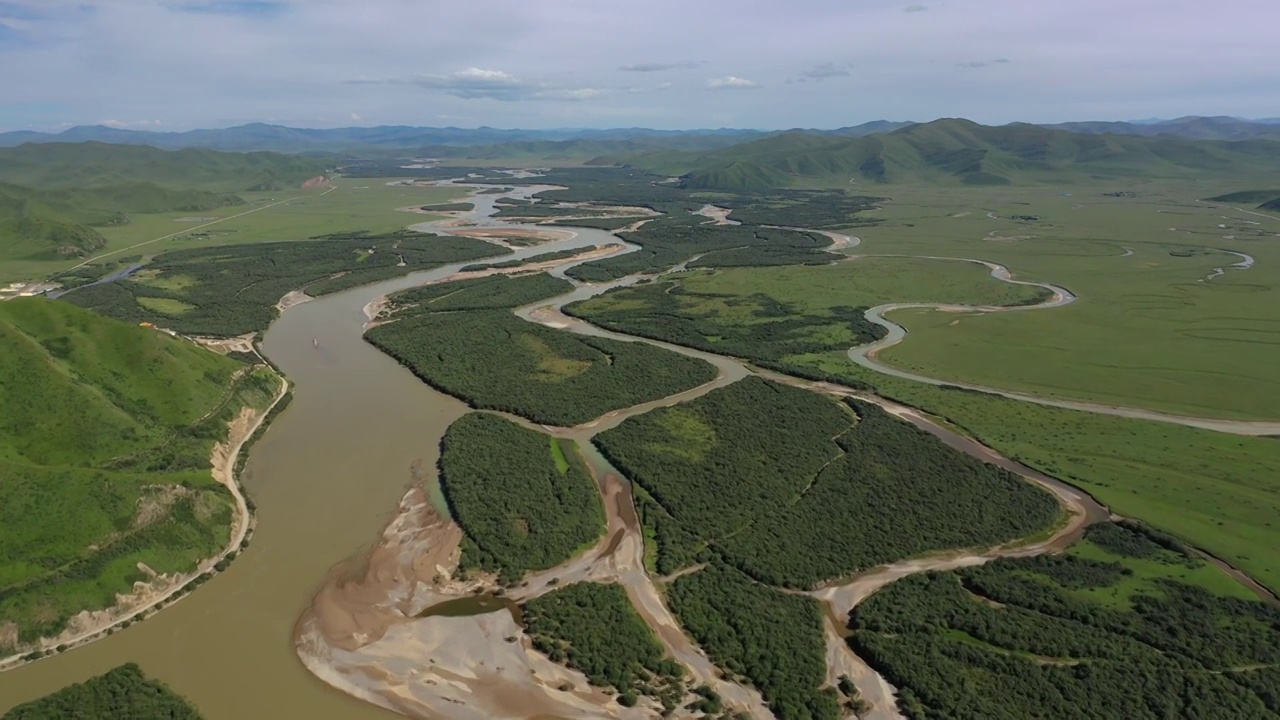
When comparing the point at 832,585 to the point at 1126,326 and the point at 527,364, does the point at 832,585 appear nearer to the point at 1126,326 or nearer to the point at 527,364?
the point at 527,364

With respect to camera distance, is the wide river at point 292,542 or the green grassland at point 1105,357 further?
the green grassland at point 1105,357

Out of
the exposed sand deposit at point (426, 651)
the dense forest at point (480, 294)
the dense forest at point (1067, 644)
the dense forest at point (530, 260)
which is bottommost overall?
the exposed sand deposit at point (426, 651)

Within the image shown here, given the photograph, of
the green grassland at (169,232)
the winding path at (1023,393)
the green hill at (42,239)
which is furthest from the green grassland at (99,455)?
the green hill at (42,239)

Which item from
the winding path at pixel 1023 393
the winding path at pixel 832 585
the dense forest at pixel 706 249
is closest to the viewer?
the winding path at pixel 832 585

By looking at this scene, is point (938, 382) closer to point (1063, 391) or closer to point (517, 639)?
point (1063, 391)

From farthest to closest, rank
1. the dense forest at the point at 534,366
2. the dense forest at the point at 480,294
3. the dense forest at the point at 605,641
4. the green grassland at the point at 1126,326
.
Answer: the dense forest at the point at 480,294
the green grassland at the point at 1126,326
the dense forest at the point at 534,366
the dense forest at the point at 605,641

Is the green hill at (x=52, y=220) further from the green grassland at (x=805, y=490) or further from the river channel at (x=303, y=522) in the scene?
the green grassland at (x=805, y=490)

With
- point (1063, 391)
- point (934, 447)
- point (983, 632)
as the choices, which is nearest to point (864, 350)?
point (1063, 391)

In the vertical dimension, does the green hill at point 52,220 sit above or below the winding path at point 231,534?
above
